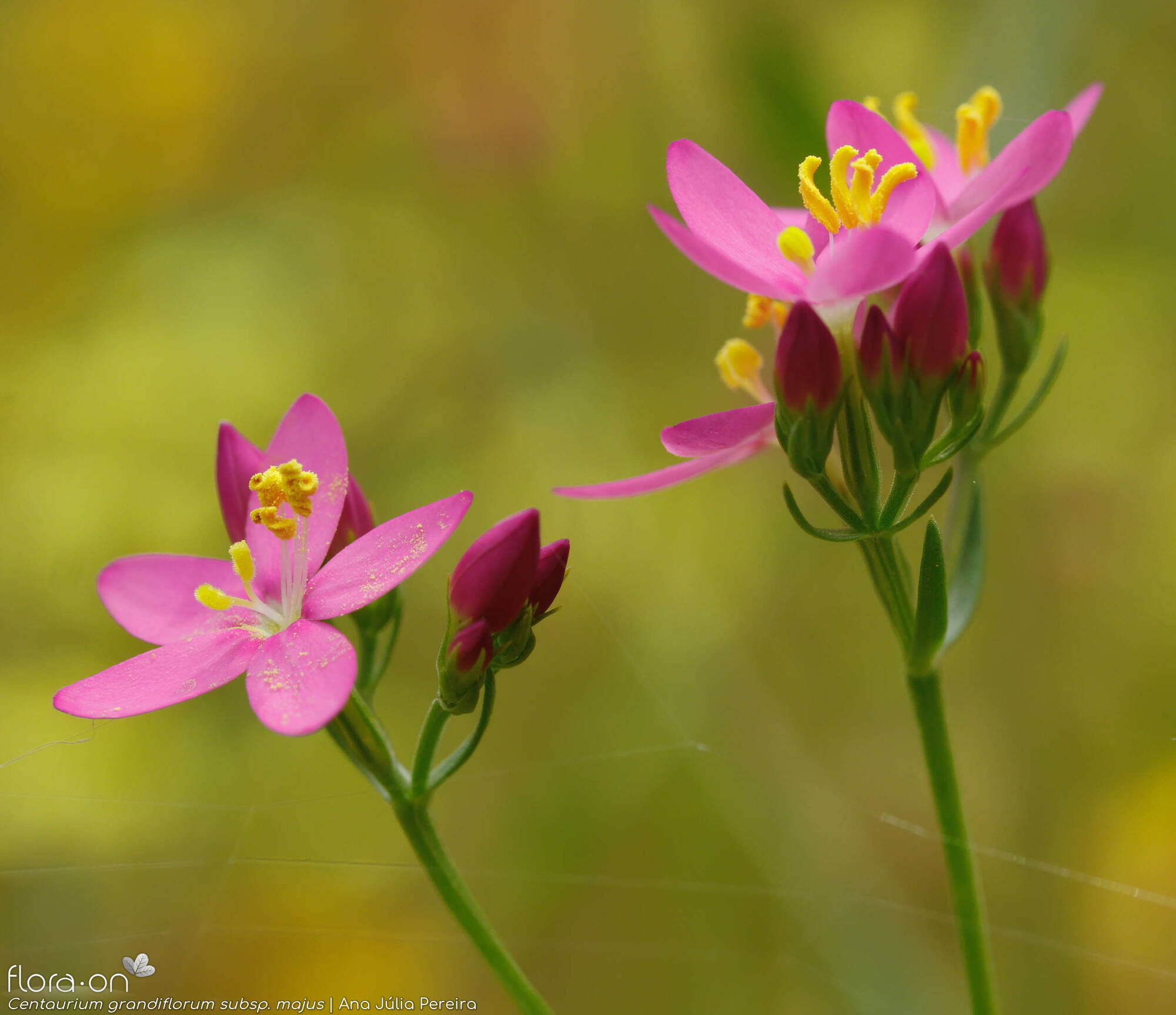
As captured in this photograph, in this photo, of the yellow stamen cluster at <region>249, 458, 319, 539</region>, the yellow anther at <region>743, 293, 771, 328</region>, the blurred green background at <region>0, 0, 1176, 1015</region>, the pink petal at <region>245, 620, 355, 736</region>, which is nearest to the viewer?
the pink petal at <region>245, 620, 355, 736</region>

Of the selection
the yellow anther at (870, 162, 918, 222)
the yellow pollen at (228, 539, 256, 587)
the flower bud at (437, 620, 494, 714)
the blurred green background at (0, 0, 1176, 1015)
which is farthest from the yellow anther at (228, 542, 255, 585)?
the yellow anther at (870, 162, 918, 222)

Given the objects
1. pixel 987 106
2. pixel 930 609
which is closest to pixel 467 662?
pixel 930 609

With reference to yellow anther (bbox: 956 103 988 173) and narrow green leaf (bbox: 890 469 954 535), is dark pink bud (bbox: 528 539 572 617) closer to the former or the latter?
narrow green leaf (bbox: 890 469 954 535)

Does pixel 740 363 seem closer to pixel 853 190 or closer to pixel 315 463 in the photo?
pixel 853 190

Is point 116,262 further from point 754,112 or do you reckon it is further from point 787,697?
point 787,697

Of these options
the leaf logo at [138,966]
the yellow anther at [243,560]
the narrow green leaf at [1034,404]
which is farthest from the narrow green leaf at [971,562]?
the leaf logo at [138,966]

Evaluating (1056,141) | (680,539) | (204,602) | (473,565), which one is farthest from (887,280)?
(680,539)

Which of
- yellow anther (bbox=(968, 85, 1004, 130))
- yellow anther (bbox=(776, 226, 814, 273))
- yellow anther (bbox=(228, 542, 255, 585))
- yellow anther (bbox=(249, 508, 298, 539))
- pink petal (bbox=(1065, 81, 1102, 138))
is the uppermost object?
yellow anther (bbox=(968, 85, 1004, 130))
